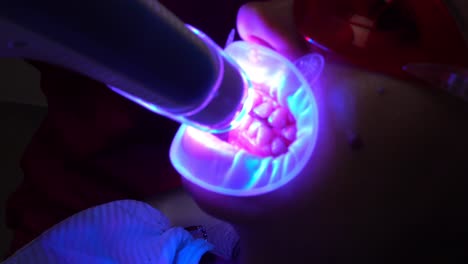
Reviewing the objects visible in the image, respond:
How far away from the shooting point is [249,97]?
0.48m

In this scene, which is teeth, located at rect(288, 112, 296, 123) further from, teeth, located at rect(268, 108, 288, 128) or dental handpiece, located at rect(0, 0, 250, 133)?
dental handpiece, located at rect(0, 0, 250, 133)

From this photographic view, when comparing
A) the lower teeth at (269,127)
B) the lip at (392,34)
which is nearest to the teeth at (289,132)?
the lower teeth at (269,127)

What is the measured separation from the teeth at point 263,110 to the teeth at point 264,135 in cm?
2

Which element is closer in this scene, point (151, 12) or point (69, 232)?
point (151, 12)

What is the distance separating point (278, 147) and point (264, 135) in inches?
0.9

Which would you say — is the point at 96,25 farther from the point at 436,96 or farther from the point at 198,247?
the point at 198,247

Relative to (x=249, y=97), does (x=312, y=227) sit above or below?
below

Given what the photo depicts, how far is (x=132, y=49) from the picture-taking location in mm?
306

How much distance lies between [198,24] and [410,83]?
574mm

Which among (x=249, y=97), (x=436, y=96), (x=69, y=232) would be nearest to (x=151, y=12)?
(x=249, y=97)

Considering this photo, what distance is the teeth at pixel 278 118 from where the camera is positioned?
52cm

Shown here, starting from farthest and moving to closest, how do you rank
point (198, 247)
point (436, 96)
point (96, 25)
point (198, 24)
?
1. point (198, 24)
2. point (198, 247)
3. point (436, 96)
4. point (96, 25)

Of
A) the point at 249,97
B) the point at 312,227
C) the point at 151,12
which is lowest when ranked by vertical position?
the point at 312,227

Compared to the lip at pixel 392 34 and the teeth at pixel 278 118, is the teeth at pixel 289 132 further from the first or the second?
the lip at pixel 392 34
